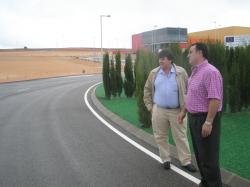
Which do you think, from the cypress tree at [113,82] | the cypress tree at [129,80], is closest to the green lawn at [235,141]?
the cypress tree at [129,80]

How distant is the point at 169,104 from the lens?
22.1 feet

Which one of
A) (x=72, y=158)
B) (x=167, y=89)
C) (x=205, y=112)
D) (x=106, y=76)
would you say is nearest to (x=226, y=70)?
(x=167, y=89)

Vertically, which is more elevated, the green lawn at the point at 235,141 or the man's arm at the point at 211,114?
the man's arm at the point at 211,114

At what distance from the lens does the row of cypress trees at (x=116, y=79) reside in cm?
1978

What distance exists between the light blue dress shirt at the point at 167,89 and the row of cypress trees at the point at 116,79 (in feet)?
42.2

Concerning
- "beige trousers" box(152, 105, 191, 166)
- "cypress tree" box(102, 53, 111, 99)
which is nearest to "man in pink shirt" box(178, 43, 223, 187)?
"beige trousers" box(152, 105, 191, 166)

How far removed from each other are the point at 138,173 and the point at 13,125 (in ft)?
21.7

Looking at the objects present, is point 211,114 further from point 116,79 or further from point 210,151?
point 116,79

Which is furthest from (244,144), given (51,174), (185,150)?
(51,174)

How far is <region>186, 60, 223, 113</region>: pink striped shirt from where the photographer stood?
511 centimetres

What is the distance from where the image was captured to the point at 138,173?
6.58m

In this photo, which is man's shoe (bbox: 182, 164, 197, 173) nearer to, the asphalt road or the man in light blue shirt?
the man in light blue shirt

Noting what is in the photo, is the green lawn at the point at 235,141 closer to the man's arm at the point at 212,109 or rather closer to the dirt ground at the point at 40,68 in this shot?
the man's arm at the point at 212,109

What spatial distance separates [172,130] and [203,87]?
1.83 meters
